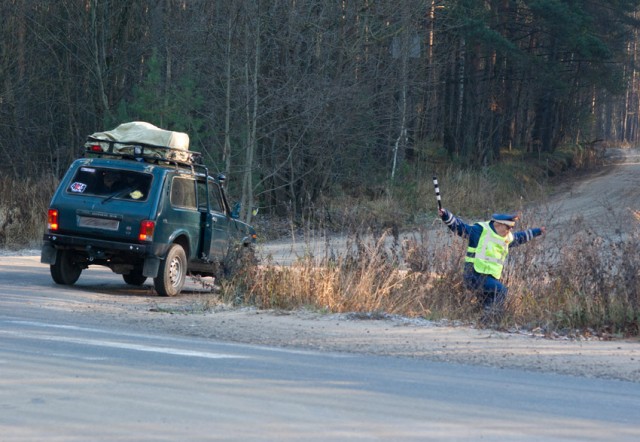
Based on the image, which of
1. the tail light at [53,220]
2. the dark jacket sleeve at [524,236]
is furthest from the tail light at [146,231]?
the dark jacket sleeve at [524,236]

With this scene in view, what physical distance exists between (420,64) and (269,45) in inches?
380

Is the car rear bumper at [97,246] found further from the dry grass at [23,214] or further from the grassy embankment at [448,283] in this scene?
the dry grass at [23,214]

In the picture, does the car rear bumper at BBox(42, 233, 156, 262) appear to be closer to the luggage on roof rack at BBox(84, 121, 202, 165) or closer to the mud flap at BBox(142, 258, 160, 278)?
the mud flap at BBox(142, 258, 160, 278)

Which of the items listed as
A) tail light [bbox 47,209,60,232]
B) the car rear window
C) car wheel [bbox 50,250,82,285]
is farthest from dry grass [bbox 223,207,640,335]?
car wheel [bbox 50,250,82,285]

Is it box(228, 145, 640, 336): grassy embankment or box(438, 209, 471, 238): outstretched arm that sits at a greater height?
box(438, 209, 471, 238): outstretched arm

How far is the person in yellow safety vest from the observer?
13422mm

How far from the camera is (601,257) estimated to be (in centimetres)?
1369

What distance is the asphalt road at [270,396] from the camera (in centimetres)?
666

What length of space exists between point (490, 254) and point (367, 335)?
2.90 metres

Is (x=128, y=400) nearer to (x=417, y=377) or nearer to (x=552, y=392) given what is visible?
(x=417, y=377)

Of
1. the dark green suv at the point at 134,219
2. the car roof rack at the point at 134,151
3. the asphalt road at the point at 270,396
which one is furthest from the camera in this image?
the car roof rack at the point at 134,151

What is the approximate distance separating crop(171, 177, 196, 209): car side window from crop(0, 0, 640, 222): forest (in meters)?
2.43

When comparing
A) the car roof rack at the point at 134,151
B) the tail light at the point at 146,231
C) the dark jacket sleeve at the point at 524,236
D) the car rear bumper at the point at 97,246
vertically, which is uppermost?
the car roof rack at the point at 134,151

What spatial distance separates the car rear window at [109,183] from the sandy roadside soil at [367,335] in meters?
1.52
